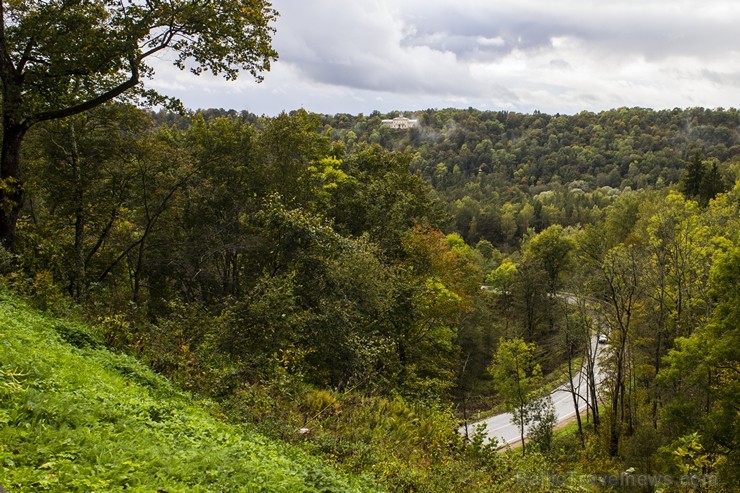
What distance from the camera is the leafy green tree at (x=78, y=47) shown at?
10977mm

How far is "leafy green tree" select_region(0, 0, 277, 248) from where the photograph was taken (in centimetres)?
1098

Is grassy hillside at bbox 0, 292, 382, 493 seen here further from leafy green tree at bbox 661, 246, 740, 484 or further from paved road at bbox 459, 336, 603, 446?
paved road at bbox 459, 336, 603, 446

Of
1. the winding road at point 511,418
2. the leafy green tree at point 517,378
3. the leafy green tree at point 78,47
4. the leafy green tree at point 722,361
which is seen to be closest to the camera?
the leafy green tree at point 78,47

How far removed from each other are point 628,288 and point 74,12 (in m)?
22.9

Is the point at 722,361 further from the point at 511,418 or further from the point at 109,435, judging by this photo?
the point at 511,418

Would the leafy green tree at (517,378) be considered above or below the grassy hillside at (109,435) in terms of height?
below

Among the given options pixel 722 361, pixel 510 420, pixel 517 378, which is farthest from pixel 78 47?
pixel 510 420

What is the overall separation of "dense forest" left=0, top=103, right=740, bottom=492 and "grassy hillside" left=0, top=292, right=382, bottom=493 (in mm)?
604

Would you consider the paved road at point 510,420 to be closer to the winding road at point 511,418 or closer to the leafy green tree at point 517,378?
the winding road at point 511,418

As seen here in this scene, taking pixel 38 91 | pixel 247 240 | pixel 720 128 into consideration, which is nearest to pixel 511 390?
pixel 247 240

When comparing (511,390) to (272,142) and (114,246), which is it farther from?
(114,246)

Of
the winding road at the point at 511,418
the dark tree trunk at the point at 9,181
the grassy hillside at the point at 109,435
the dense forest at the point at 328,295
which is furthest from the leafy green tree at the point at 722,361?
the dark tree trunk at the point at 9,181

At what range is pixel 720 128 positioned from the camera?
149 meters

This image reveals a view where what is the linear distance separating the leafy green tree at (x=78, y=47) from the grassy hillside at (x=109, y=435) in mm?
4452
